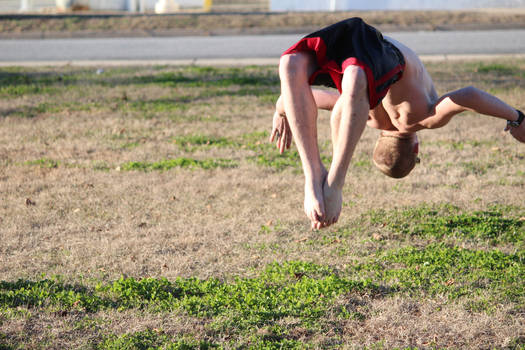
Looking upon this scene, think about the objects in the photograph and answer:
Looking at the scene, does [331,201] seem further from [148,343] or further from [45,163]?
[45,163]

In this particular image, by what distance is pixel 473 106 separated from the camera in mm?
4719

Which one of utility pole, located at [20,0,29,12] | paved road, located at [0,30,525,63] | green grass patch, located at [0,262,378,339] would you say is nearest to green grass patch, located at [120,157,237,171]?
green grass patch, located at [0,262,378,339]

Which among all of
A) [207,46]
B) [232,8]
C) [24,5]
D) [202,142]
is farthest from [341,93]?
[24,5]

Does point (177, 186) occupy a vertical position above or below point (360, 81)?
below

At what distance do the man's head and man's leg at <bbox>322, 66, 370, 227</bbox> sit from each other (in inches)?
48.5

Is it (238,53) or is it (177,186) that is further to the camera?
(238,53)

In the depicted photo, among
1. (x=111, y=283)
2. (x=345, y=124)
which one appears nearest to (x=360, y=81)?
(x=345, y=124)

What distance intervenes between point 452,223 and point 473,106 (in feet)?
4.47

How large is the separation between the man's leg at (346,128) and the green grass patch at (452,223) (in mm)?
1677

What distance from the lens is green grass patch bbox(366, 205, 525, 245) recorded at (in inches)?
213

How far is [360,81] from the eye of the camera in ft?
13.1

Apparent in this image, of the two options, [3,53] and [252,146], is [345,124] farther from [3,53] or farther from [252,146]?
[3,53]

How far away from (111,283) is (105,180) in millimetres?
2668

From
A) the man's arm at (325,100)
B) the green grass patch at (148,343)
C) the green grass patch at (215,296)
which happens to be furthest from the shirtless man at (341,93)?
the green grass patch at (148,343)
